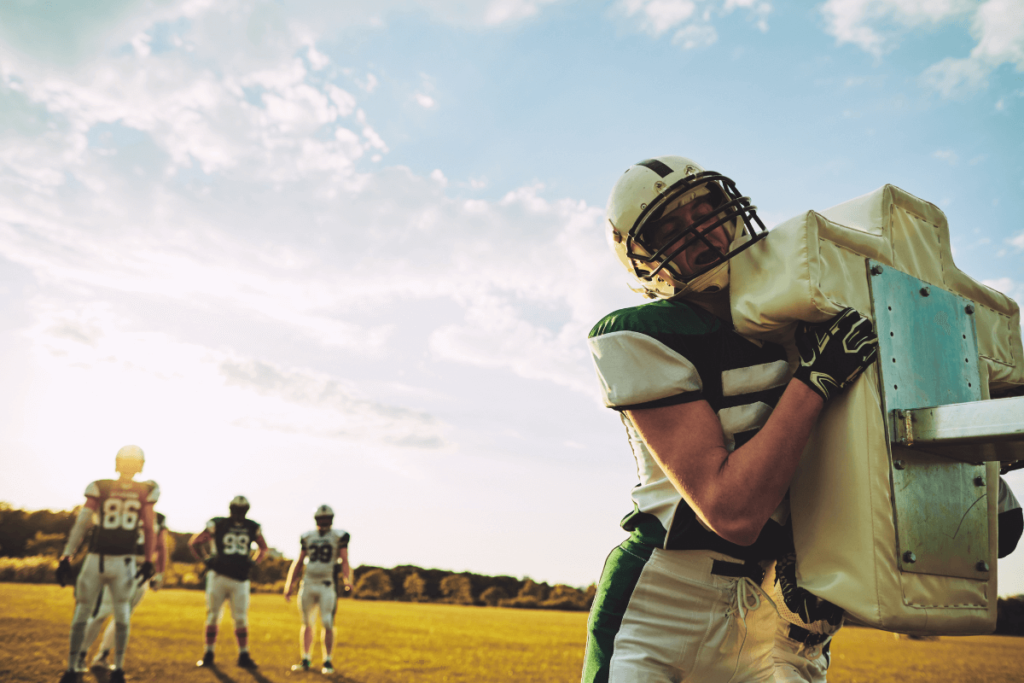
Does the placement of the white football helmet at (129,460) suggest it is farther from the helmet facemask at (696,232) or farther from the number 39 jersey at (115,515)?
the helmet facemask at (696,232)

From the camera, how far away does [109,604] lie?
7414 millimetres

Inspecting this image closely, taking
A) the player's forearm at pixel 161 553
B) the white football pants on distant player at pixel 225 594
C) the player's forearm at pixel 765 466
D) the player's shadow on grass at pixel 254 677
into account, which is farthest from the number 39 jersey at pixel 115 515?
the player's forearm at pixel 765 466

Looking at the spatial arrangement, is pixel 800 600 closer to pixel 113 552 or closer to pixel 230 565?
pixel 113 552

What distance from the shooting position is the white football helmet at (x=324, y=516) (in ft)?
33.2

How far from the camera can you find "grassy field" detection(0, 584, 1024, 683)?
8.53 meters

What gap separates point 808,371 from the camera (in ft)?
5.33

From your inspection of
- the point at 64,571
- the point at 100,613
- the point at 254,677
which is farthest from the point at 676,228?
the point at 254,677

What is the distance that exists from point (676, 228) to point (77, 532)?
7.82m

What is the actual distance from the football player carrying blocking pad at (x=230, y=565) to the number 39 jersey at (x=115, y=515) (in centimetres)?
214

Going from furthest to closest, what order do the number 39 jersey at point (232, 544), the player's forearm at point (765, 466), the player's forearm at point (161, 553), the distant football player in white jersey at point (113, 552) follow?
the number 39 jersey at point (232, 544)
the player's forearm at point (161, 553)
the distant football player in white jersey at point (113, 552)
the player's forearm at point (765, 466)

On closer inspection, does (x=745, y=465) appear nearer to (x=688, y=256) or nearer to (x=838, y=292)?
(x=838, y=292)

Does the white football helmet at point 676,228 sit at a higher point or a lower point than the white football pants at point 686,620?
higher

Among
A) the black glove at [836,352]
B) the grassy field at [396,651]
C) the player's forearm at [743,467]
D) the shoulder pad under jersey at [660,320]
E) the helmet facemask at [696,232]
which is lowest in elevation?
the grassy field at [396,651]

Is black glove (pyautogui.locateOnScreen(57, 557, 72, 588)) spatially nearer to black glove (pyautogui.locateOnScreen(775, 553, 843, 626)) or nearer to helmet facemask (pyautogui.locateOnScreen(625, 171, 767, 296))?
helmet facemask (pyautogui.locateOnScreen(625, 171, 767, 296))
